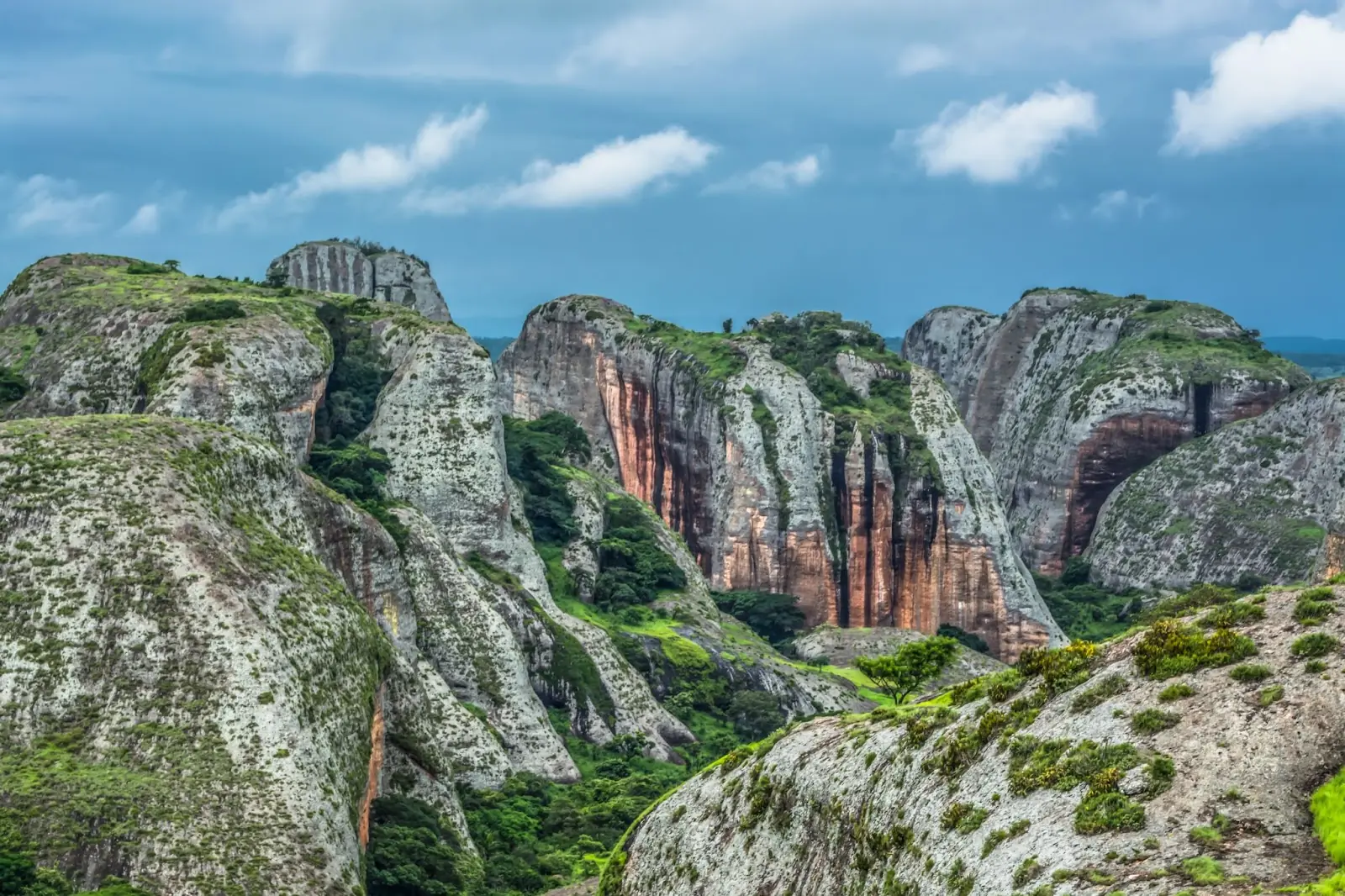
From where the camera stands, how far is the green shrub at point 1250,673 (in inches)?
1539

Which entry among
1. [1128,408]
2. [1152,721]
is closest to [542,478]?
[1128,408]

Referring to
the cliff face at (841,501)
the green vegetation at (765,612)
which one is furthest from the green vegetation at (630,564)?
the cliff face at (841,501)

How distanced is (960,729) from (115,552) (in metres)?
37.7

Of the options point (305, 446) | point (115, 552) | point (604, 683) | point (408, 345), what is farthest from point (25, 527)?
point (408, 345)

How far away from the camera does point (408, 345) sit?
376 ft

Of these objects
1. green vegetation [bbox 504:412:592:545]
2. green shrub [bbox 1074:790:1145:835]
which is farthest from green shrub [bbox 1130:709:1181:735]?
green vegetation [bbox 504:412:592:545]

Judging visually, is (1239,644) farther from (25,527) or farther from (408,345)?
(408,345)

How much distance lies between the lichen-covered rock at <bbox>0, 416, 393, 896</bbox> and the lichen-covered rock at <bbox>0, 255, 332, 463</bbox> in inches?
572

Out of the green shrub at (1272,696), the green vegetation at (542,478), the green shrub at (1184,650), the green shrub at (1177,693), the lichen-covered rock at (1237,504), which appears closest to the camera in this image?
the green shrub at (1272,696)

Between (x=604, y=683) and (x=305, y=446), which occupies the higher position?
(x=305, y=446)

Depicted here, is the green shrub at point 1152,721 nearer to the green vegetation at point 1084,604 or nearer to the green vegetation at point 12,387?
the green vegetation at point 12,387

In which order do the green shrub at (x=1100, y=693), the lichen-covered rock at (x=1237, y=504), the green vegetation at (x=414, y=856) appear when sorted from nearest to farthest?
the green shrub at (x=1100, y=693) < the green vegetation at (x=414, y=856) < the lichen-covered rock at (x=1237, y=504)

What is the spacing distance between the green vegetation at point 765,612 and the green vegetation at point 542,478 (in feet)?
56.0

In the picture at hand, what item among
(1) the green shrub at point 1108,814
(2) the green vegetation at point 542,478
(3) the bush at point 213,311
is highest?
(3) the bush at point 213,311
